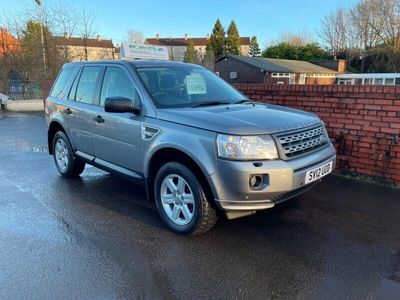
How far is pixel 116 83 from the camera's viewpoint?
431 cm

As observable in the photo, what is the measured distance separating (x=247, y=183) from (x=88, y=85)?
9.76 feet

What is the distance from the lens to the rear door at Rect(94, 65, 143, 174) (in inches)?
154

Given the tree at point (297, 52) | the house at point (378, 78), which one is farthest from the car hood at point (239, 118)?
the tree at point (297, 52)

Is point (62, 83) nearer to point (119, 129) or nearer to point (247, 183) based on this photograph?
point (119, 129)

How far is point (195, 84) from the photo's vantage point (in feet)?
14.3

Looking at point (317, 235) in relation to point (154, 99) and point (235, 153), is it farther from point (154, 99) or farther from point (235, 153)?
point (154, 99)

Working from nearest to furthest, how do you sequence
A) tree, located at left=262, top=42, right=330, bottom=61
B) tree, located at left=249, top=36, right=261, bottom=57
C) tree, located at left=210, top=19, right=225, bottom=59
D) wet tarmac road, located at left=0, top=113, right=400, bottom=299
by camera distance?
wet tarmac road, located at left=0, top=113, right=400, bottom=299, tree, located at left=262, top=42, right=330, bottom=61, tree, located at left=210, top=19, right=225, bottom=59, tree, located at left=249, top=36, right=261, bottom=57

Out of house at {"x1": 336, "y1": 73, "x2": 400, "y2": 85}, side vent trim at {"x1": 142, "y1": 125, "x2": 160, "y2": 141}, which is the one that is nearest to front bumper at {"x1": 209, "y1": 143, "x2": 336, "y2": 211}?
side vent trim at {"x1": 142, "y1": 125, "x2": 160, "y2": 141}

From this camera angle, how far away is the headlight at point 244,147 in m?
3.04

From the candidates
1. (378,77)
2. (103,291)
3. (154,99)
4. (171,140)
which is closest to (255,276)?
(103,291)

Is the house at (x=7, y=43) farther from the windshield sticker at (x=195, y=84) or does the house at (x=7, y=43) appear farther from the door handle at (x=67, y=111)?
the windshield sticker at (x=195, y=84)

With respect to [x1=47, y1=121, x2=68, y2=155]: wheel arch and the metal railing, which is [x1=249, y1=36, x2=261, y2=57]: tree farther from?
[x1=47, y1=121, x2=68, y2=155]: wheel arch

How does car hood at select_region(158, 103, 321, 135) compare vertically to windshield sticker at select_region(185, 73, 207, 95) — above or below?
below

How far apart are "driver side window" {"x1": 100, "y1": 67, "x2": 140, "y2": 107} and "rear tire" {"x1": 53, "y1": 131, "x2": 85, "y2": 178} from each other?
4.42 ft
